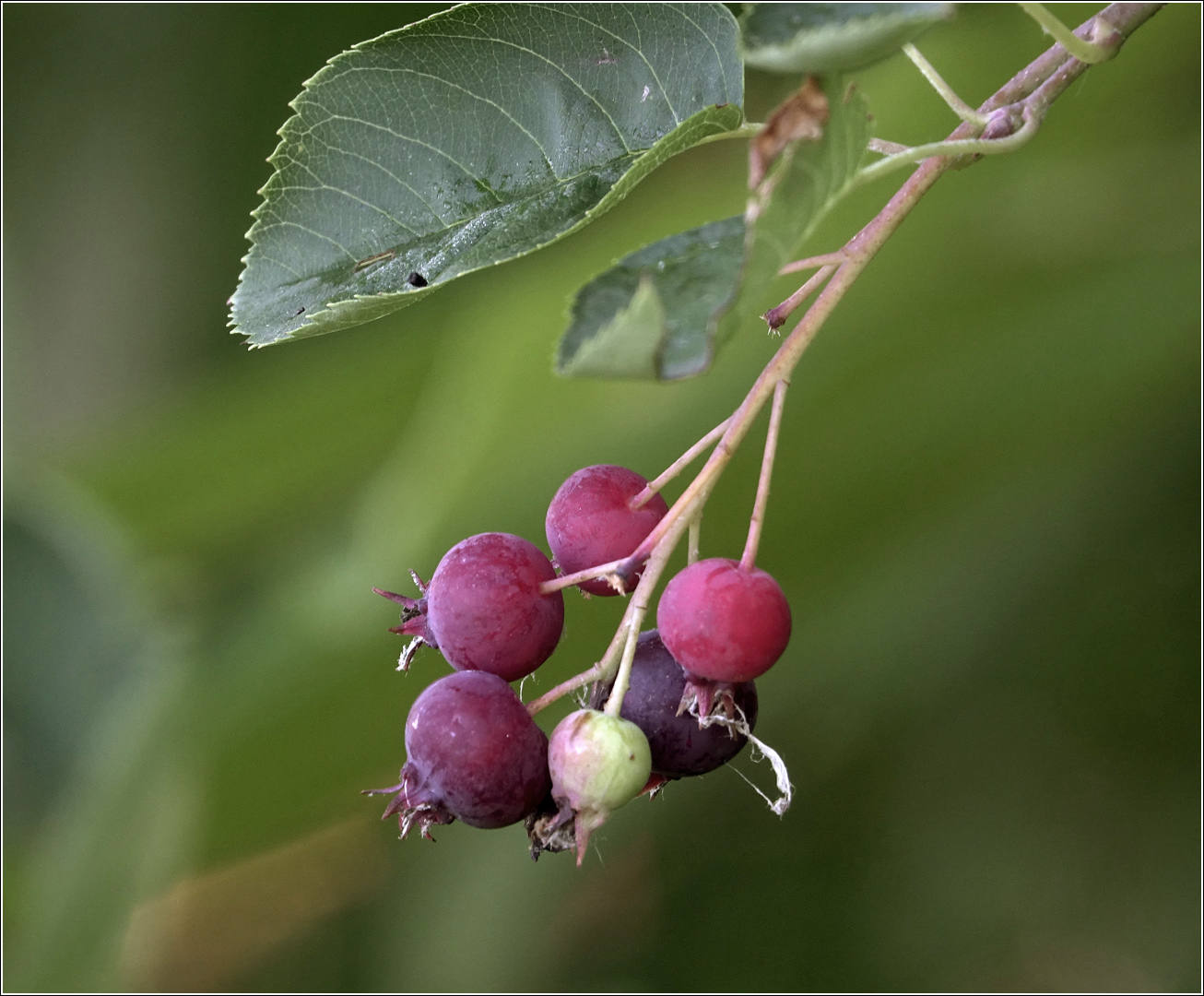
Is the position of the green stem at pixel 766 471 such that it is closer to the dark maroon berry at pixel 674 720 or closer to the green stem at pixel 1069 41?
the dark maroon berry at pixel 674 720

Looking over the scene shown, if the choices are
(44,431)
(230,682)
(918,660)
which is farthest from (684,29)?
(44,431)

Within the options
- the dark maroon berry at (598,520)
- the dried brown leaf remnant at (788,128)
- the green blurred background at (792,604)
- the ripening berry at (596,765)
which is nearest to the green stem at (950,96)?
the dried brown leaf remnant at (788,128)

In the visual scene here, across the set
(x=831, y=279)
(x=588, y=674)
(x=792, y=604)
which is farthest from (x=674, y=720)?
(x=792, y=604)

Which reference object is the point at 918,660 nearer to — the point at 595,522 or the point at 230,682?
the point at 230,682

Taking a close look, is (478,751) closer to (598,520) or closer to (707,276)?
(598,520)

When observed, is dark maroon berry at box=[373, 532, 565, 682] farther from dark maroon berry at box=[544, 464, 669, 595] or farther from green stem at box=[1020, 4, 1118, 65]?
green stem at box=[1020, 4, 1118, 65]

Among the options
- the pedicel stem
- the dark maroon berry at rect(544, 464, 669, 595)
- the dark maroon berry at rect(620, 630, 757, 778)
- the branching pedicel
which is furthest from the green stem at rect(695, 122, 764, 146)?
the dark maroon berry at rect(620, 630, 757, 778)
